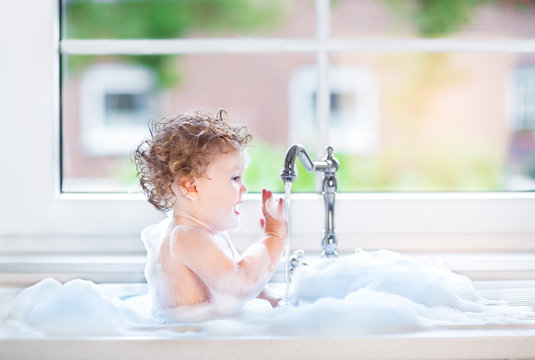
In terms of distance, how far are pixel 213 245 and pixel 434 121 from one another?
6.72 m

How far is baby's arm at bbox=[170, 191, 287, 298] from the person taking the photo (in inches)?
40.0

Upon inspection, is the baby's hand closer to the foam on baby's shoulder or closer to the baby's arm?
the baby's arm

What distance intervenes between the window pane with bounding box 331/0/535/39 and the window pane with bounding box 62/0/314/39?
1.87 ft

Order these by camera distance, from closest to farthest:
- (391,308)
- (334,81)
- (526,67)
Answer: (391,308), (526,67), (334,81)

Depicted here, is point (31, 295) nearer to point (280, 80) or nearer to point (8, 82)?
point (8, 82)

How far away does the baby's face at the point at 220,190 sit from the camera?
3.53ft

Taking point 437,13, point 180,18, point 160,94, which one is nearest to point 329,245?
point 437,13

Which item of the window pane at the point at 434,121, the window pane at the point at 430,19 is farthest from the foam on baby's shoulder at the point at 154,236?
the window pane at the point at 430,19

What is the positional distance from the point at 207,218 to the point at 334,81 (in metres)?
7.99

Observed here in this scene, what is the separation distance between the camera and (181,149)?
106cm

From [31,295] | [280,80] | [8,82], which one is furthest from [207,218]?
[280,80]

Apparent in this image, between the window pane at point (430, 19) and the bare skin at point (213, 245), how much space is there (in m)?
6.62

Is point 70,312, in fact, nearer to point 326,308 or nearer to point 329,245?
point 326,308

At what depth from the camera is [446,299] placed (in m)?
1.08
